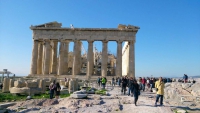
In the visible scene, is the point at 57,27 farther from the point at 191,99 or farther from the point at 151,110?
the point at 151,110

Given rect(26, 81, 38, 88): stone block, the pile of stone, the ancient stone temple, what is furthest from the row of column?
the pile of stone

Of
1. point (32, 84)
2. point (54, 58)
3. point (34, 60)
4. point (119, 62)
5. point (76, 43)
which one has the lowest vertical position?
point (32, 84)

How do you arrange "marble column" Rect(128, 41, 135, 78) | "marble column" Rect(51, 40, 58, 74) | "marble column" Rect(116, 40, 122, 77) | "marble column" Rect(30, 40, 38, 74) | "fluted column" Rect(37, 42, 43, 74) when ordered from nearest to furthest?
"marble column" Rect(128, 41, 135, 78), "marble column" Rect(116, 40, 122, 77), "marble column" Rect(30, 40, 38, 74), "fluted column" Rect(37, 42, 43, 74), "marble column" Rect(51, 40, 58, 74)

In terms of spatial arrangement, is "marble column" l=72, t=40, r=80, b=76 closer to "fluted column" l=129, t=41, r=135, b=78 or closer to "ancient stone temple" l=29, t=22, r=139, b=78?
"ancient stone temple" l=29, t=22, r=139, b=78

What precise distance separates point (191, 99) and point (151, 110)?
6711 millimetres

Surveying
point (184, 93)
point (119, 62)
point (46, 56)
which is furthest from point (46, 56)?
point (184, 93)

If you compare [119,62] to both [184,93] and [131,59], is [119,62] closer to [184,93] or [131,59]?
[131,59]

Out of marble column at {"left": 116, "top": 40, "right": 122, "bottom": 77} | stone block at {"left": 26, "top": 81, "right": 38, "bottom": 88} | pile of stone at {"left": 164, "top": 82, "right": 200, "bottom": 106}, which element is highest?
marble column at {"left": 116, "top": 40, "right": 122, "bottom": 77}

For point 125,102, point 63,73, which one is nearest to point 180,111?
point 125,102

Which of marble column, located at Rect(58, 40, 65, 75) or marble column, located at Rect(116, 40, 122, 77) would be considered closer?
marble column, located at Rect(116, 40, 122, 77)

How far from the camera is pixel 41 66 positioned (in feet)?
142

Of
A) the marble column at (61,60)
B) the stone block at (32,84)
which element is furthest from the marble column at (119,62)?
the stone block at (32,84)

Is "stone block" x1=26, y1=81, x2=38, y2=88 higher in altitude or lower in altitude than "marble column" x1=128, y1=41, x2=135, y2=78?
lower

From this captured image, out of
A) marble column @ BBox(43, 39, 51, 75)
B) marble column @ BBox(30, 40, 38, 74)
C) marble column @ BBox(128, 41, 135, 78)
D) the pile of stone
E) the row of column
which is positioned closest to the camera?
the pile of stone
